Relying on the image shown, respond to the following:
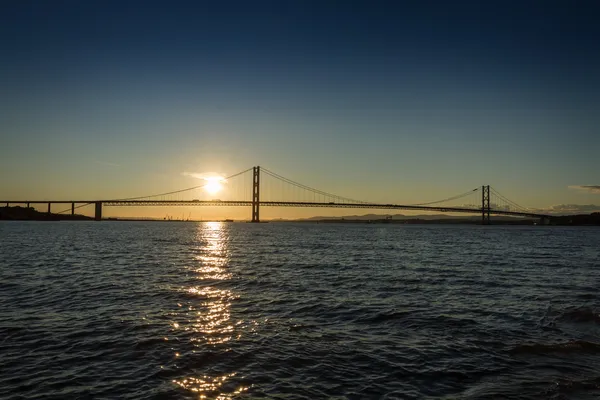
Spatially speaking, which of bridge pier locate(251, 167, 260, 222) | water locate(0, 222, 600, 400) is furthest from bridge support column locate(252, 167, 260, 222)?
water locate(0, 222, 600, 400)

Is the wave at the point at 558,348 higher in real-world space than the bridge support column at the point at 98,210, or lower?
lower

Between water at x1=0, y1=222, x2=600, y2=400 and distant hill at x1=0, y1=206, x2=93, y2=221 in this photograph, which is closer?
water at x1=0, y1=222, x2=600, y2=400

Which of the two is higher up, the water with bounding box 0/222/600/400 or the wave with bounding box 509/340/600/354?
the water with bounding box 0/222/600/400

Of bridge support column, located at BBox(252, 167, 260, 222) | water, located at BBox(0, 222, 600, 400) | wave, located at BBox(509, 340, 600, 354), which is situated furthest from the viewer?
bridge support column, located at BBox(252, 167, 260, 222)

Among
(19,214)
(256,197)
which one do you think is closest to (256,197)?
(256,197)

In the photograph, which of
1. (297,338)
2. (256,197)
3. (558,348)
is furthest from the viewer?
(256,197)

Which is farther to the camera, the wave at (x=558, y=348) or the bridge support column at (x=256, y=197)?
the bridge support column at (x=256, y=197)

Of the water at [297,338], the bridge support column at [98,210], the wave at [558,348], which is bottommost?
the wave at [558,348]

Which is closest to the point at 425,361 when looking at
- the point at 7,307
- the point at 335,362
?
the point at 335,362

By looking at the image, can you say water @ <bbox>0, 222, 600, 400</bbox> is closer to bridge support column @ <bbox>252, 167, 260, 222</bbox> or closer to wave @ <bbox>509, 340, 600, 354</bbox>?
wave @ <bbox>509, 340, 600, 354</bbox>

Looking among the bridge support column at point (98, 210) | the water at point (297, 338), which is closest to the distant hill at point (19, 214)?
the bridge support column at point (98, 210)

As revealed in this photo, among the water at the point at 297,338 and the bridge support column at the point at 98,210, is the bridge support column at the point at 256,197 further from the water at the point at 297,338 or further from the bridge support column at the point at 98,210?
the water at the point at 297,338

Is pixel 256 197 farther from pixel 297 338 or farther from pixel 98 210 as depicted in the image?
pixel 297 338

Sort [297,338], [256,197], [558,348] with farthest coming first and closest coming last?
[256,197], [297,338], [558,348]
